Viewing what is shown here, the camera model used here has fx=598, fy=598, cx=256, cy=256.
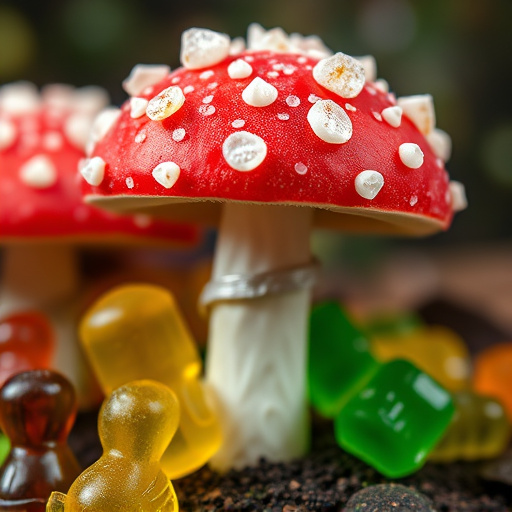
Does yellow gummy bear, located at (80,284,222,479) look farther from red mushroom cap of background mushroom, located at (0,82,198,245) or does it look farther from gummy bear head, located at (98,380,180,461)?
red mushroom cap of background mushroom, located at (0,82,198,245)

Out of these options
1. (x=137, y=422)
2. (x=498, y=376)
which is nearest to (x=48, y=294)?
(x=137, y=422)

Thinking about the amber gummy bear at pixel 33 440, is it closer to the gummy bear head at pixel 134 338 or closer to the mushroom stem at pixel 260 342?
the gummy bear head at pixel 134 338

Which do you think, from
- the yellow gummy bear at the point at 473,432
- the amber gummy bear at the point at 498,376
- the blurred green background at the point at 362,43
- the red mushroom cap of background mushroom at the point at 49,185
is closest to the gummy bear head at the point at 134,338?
the red mushroom cap of background mushroom at the point at 49,185

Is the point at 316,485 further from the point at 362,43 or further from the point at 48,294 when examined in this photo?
the point at 362,43

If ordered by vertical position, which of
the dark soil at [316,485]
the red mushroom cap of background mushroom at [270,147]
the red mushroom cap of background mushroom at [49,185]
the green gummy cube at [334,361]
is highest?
the red mushroom cap of background mushroom at [270,147]

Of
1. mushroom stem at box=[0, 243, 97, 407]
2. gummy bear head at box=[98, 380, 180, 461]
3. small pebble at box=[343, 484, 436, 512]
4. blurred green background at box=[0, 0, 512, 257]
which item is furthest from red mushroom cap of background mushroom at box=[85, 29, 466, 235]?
blurred green background at box=[0, 0, 512, 257]

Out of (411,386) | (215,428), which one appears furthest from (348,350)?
(215,428)

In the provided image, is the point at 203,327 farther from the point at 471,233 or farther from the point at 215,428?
the point at 471,233
